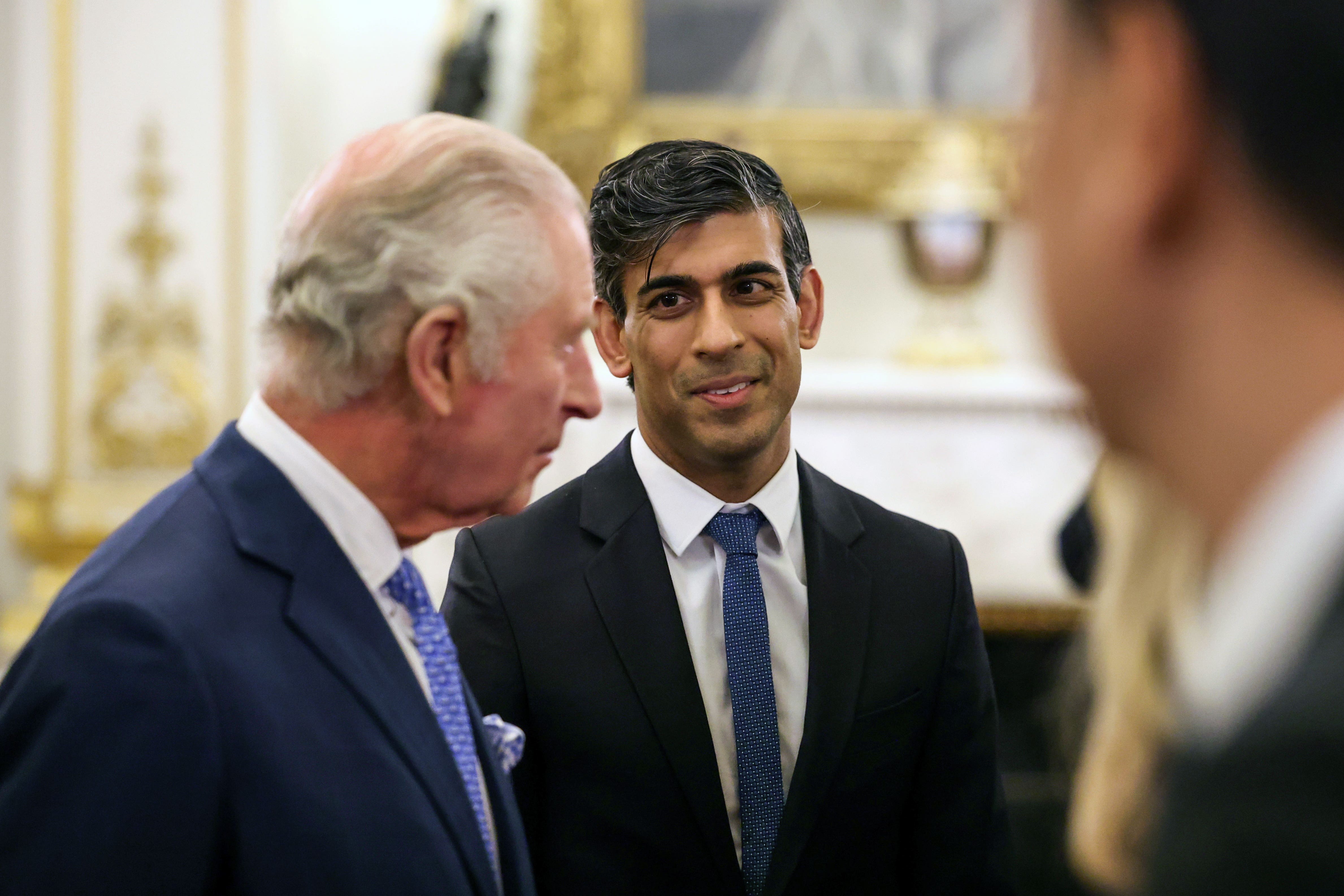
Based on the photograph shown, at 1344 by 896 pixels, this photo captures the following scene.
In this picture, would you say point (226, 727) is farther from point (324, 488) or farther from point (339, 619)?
point (324, 488)

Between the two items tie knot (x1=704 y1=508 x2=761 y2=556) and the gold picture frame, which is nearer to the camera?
tie knot (x1=704 y1=508 x2=761 y2=556)

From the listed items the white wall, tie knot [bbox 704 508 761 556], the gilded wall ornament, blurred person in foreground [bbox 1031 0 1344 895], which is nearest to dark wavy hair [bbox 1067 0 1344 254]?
blurred person in foreground [bbox 1031 0 1344 895]

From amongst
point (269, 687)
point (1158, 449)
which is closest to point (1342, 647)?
point (1158, 449)

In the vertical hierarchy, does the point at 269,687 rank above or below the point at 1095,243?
below

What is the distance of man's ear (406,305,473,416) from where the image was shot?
50.3 inches

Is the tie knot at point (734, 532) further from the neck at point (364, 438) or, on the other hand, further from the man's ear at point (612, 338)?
the neck at point (364, 438)

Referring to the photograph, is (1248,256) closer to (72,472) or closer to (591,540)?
(591,540)

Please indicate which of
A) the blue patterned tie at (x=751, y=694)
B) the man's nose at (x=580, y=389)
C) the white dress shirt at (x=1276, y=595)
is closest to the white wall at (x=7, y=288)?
the blue patterned tie at (x=751, y=694)

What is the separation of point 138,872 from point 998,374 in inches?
188

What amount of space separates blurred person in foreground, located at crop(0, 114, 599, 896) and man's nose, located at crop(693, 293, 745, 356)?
0.30m

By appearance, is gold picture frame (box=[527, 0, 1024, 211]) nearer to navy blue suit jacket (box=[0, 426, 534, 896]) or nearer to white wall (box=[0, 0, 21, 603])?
white wall (box=[0, 0, 21, 603])

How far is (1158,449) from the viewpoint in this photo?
632mm

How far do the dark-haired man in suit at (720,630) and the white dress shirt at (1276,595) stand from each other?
115 centimetres

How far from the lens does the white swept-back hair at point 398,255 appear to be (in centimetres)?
127
